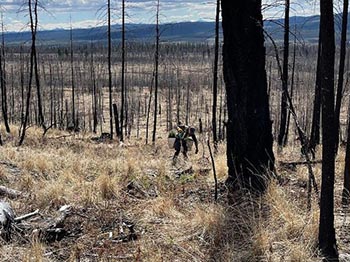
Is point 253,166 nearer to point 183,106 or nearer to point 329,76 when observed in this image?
point 329,76

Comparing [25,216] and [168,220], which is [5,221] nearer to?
[25,216]

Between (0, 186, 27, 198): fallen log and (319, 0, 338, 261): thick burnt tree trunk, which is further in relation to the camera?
(0, 186, 27, 198): fallen log

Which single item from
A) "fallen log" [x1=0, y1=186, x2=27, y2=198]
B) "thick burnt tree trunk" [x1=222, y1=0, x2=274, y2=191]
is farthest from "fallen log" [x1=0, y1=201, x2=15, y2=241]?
"thick burnt tree trunk" [x1=222, y1=0, x2=274, y2=191]

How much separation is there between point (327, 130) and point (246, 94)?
2.57m

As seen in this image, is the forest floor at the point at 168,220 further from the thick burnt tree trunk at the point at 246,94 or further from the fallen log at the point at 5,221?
the thick burnt tree trunk at the point at 246,94

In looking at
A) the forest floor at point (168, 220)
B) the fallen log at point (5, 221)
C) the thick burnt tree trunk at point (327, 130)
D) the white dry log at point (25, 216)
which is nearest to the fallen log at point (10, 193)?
the forest floor at point (168, 220)

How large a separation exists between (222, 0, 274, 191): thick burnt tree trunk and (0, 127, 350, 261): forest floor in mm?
519

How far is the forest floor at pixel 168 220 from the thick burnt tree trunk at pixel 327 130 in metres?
0.19

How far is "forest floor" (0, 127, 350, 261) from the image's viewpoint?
448cm

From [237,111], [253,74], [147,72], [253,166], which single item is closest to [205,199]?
[253,166]

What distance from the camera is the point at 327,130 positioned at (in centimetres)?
379

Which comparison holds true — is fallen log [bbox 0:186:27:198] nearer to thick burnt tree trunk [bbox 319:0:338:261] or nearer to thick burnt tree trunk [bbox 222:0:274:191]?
thick burnt tree trunk [bbox 222:0:274:191]

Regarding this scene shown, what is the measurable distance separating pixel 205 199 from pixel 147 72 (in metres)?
116

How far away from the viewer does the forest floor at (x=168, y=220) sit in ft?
14.7
